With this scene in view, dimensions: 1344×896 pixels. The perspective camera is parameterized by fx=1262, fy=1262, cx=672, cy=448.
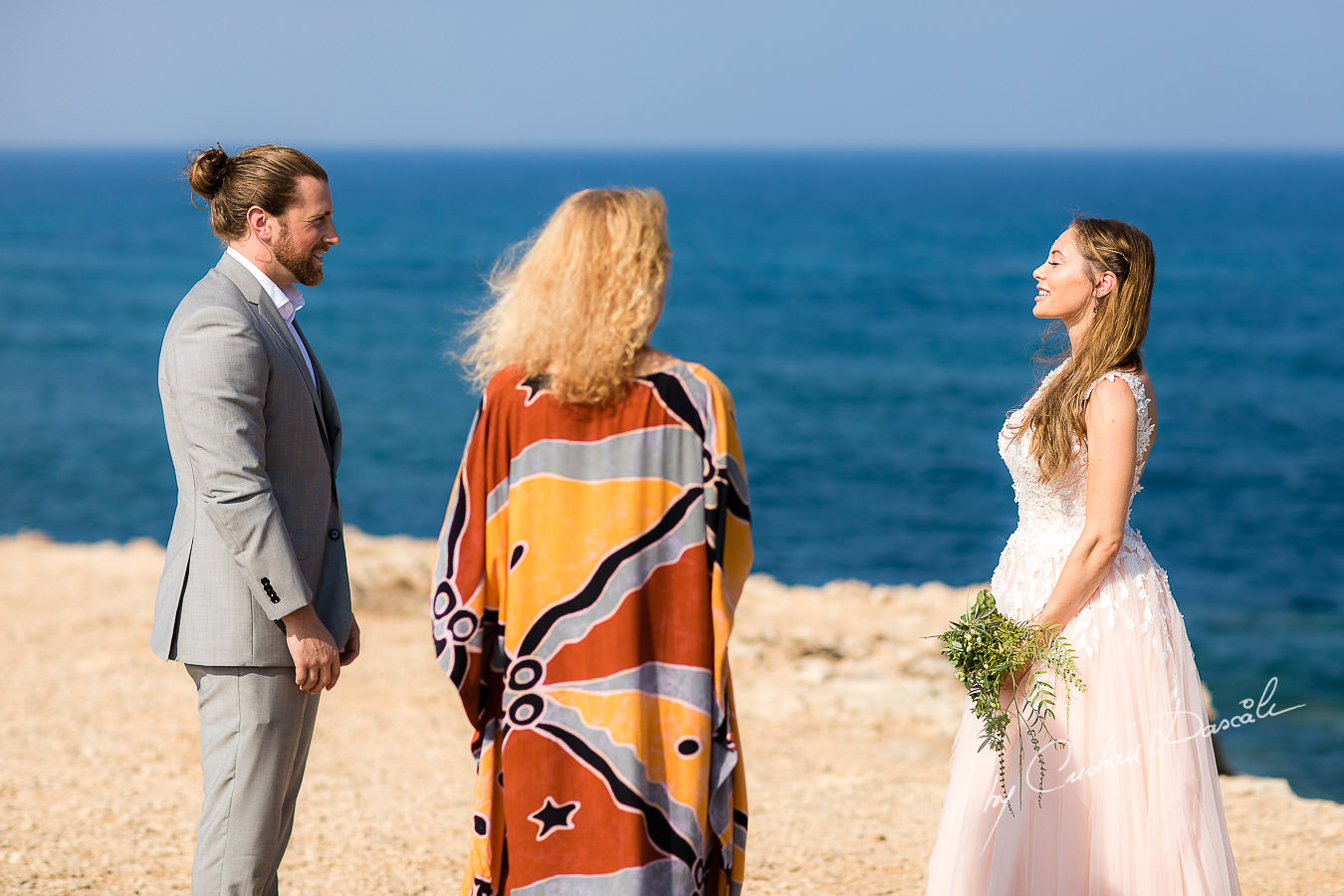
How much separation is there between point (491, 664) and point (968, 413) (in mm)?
33162

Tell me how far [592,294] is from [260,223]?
114 cm

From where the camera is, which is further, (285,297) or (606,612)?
(285,297)

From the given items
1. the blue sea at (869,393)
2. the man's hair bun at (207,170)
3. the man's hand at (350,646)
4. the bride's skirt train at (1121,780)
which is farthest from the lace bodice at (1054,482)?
the man's hair bun at (207,170)

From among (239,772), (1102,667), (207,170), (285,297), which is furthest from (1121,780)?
(207,170)

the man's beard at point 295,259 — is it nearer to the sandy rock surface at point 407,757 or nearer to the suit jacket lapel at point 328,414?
the suit jacket lapel at point 328,414

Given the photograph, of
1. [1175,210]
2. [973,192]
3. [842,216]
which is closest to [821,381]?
[842,216]

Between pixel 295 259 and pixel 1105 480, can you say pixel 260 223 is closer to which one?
pixel 295 259

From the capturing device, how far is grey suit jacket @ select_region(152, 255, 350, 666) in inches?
122

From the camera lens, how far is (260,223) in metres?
3.36

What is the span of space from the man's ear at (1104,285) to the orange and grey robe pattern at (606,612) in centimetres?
148

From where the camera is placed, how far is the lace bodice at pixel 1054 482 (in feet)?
11.8

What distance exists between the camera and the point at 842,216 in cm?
10362

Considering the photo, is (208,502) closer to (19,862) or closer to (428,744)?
A: (19,862)

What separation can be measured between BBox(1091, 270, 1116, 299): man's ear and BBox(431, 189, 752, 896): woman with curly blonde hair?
1.50 meters
